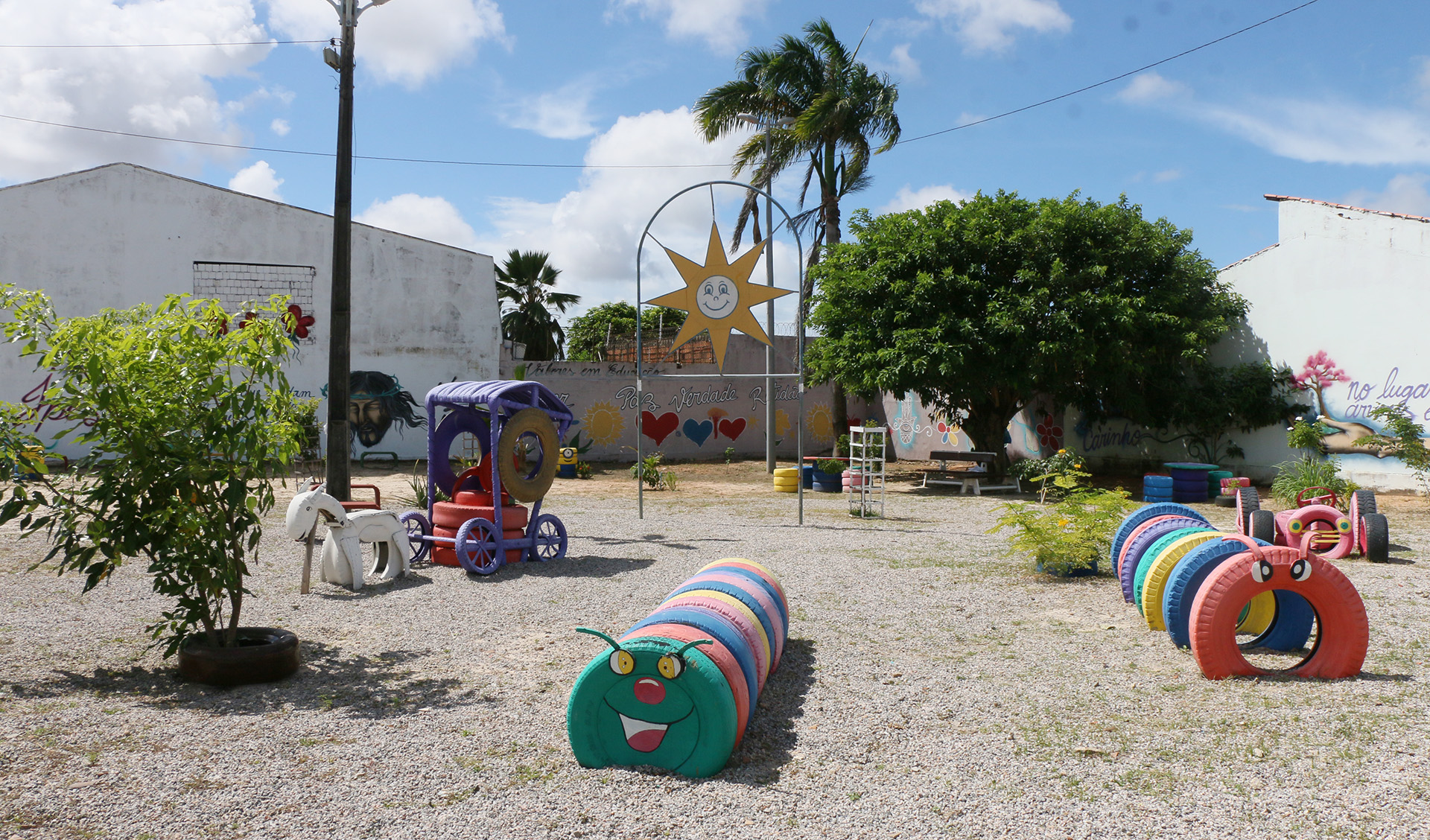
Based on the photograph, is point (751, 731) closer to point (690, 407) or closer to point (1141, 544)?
point (1141, 544)

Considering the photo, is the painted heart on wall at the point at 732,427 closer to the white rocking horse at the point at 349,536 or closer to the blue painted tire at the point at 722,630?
the white rocking horse at the point at 349,536

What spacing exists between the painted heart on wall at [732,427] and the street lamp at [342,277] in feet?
51.1

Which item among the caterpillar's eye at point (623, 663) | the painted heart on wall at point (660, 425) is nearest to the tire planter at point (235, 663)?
the caterpillar's eye at point (623, 663)

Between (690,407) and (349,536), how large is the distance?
61.0ft

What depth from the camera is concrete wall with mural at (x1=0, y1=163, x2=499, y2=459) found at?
21.1m

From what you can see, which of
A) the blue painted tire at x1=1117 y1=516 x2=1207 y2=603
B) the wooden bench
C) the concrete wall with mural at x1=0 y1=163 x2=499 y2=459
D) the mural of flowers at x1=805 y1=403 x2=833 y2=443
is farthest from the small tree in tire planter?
the mural of flowers at x1=805 y1=403 x2=833 y2=443

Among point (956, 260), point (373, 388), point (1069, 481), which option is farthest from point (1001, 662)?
point (373, 388)

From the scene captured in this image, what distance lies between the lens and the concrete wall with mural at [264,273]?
21.1 metres

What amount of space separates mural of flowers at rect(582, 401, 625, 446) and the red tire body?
2112cm

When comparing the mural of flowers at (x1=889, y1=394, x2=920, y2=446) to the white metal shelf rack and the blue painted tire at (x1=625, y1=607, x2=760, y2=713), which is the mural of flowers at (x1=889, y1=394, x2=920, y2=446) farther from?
the blue painted tire at (x1=625, y1=607, x2=760, y2=713)

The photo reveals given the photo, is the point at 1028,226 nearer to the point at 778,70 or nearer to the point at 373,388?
the point at 778,70

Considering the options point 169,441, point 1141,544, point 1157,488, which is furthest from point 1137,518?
point 1157,488

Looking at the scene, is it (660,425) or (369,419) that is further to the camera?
(660,425)

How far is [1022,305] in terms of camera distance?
56.7 feet
